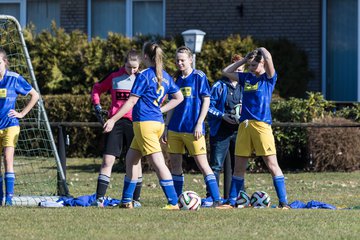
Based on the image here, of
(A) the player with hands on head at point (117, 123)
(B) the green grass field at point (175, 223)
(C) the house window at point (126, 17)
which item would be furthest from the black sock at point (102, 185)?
(C) the house window at point (126, 17)

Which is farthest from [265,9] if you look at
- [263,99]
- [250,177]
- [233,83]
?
[263,99]

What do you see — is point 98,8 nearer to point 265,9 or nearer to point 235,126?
point 265,9

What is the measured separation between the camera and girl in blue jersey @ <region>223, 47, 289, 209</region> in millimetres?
11430

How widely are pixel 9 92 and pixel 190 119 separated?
243 cm

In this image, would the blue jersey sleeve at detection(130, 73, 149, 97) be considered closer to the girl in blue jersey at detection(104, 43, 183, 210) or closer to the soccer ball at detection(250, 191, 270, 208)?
the girl in blue jersey at detection(104, 43, 183, 210)

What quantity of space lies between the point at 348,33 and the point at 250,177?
6.09 m

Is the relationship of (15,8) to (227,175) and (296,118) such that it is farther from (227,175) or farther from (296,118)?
(227,175)

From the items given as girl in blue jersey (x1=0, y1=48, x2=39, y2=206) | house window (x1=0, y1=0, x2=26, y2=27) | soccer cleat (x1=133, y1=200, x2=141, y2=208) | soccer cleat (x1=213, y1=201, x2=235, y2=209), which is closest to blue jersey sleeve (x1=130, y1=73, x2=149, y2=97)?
soccer cleat (x1=133, y1=200, x2=141, y2=208)

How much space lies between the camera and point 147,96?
1097cm

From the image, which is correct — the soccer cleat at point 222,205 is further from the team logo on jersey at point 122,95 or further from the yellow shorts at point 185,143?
the team logo on jersey at point 122,95

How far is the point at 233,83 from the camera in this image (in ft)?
42.1

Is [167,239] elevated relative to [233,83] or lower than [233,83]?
lower

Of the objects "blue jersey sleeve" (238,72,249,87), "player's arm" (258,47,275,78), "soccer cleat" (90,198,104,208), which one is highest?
"player's arm" (258,47,275,78)

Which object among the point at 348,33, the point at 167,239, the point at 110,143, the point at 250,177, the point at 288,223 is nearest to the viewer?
the point at 167,239
